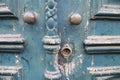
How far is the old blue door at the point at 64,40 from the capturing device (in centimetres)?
91

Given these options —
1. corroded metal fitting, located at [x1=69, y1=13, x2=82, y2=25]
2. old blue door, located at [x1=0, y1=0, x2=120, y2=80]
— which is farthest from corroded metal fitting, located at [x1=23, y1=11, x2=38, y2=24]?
corroded metal fitting, located at [x1=69, y1=13, x2=82, y2=25]

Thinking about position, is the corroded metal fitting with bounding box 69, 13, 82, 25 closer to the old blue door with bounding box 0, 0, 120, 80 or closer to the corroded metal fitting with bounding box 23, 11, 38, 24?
the old blue door with bounding box 0, 0, 120, 80

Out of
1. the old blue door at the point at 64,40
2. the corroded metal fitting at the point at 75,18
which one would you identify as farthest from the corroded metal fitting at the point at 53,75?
the corroded metal fitting at the point at 75,18

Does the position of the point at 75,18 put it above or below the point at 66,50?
Result: above

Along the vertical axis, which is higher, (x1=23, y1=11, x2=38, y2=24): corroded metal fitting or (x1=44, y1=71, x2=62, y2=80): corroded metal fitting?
(x1=23, y1=11, x2=38, y2=24): corroded metal fitting

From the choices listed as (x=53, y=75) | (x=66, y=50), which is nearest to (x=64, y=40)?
(x=66, y=50)

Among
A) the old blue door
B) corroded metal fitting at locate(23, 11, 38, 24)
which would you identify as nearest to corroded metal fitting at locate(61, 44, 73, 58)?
the old blue door

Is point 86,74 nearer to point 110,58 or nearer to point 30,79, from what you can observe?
point 110,58

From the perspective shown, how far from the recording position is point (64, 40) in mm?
917

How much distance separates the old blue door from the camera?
907 millimetres

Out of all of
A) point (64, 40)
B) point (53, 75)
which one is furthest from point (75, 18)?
point (53, 75)

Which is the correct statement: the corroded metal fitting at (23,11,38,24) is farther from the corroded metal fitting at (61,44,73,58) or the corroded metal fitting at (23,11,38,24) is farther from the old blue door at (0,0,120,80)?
the corroded metal fitting at (61,44,73,58)

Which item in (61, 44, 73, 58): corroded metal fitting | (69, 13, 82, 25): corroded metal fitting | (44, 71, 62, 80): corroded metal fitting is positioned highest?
(69, 13, 82, 25): corroded metal fitting

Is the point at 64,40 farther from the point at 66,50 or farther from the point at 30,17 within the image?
the point at 30,17
